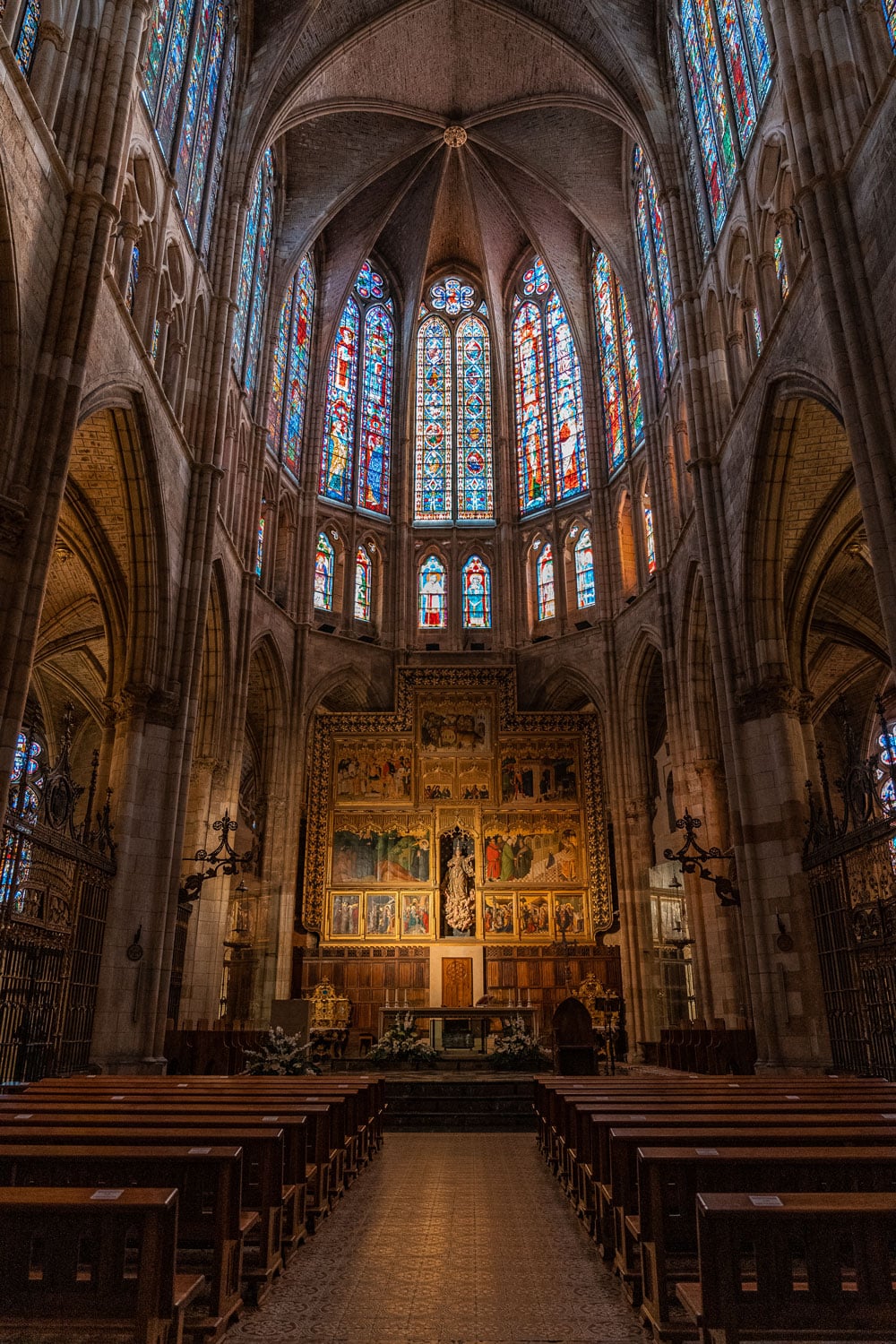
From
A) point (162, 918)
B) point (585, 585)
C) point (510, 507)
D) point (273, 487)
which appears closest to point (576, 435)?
point (510, 507)

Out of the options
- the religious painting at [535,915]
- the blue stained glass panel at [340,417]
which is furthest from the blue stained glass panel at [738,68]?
the religious painting at [535,915]

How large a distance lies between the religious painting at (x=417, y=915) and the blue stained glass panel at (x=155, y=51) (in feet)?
62.5

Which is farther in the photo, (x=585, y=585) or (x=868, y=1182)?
(x=585, y=585)

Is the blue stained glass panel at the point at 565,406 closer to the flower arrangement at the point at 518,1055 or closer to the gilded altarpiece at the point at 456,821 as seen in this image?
the gilded altarpiece at the point at 456,821

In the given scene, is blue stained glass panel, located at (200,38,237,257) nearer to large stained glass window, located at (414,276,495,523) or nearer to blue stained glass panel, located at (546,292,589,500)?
large stained glass window, located at (414,276,495,523)

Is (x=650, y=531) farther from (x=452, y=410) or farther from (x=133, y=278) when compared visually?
(x=133, y=278)

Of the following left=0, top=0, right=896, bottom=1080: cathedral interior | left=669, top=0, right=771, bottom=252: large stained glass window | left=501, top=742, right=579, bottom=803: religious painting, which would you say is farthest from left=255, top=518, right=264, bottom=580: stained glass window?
left=669, top=0, right=771, bottom=252: large stained glass window

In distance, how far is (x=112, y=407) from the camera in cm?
1546

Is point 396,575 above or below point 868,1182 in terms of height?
above

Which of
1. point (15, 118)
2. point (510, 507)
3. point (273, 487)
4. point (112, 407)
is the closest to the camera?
point (15, 118)

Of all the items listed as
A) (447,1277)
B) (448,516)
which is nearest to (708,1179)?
(447,1277)

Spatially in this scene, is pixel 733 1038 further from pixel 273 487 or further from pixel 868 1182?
pixel 273 487

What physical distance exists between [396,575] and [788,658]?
16139 millimetres

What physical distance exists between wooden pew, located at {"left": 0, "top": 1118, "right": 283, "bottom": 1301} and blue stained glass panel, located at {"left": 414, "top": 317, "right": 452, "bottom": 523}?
2716 cm
